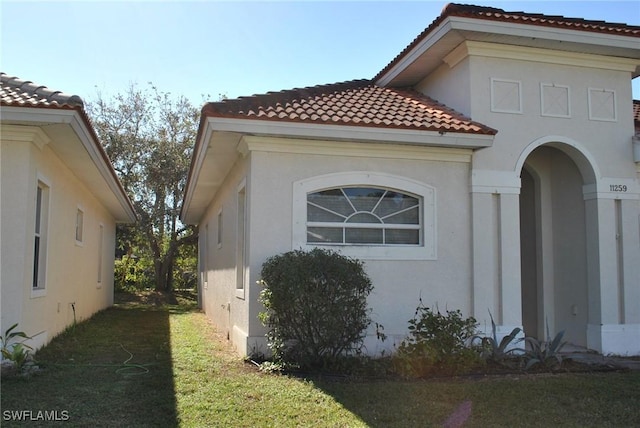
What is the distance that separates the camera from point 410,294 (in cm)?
887

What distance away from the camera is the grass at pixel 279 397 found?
18.2ft

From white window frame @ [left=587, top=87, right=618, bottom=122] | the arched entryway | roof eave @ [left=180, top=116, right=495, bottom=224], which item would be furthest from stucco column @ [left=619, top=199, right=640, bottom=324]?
roof eave @ [left=180, top=116, right=495, bottom=224]

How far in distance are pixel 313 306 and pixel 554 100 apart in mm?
5703

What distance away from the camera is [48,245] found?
30.8ft

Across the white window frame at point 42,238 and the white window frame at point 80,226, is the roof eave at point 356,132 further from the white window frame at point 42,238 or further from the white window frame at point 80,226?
the white window frame at point 80,226

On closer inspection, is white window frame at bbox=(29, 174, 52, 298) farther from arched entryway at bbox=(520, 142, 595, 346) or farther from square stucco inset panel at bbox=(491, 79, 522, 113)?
arched entryway at bbox=(520, 142, 595, 346)

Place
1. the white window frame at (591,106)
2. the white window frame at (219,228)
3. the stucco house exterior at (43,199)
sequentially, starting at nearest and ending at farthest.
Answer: the stucco house exterior at (43,199), the white window frame at (591,106), the white window frame at (219,228)

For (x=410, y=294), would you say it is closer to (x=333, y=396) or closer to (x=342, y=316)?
(x=342, y=316)

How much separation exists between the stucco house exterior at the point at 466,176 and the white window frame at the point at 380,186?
0.07ft

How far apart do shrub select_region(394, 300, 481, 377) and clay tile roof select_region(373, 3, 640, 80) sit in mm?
4586

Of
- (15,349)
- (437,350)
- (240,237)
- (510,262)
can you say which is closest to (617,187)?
(510,262)

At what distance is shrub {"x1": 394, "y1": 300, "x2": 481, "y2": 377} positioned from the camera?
24.8 ft

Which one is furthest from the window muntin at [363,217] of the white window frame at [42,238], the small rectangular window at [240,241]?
the white window frame at [42,238]

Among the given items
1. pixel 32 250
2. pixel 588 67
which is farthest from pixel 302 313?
pixel 588 67
